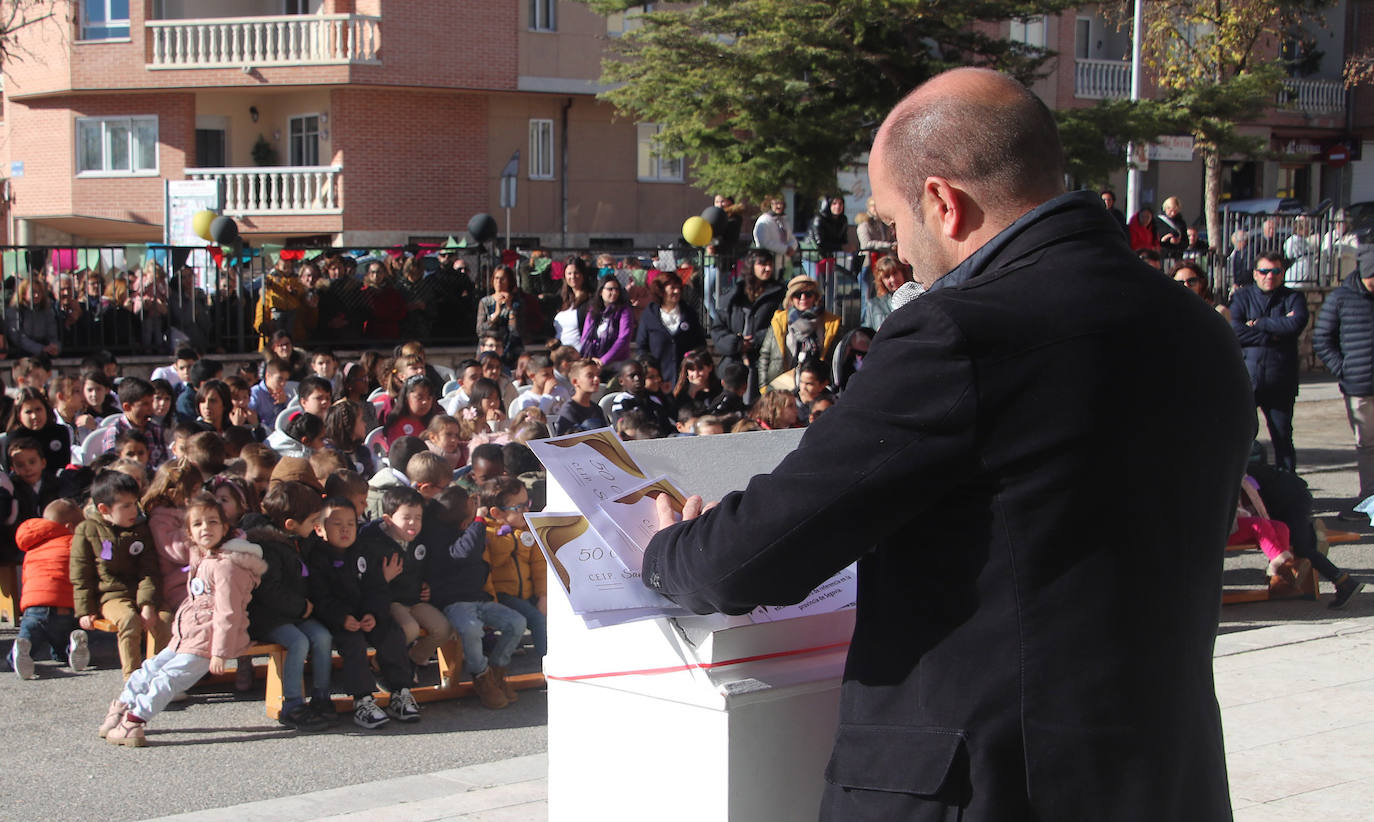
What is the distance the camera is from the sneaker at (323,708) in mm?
6539

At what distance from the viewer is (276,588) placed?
6.56m

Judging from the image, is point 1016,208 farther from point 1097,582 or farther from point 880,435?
point 1097,582

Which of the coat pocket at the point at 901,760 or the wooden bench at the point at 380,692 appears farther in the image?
the wooden bench at the point at 380,692

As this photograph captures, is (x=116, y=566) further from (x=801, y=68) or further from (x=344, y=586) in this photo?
(x=801, y=68)

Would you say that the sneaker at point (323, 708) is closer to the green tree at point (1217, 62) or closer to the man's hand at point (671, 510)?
the man's hand at point (671, 510)

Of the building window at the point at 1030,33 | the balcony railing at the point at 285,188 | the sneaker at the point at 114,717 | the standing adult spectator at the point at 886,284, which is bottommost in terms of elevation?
the sneaker at the point at 114,717

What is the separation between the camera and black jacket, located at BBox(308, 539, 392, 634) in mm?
6691

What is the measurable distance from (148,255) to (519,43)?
16398 millimetres

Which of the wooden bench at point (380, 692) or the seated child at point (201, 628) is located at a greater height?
the seated child at point (201, 628)

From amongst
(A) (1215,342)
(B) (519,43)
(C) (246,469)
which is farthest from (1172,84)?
(A) (1215,342)

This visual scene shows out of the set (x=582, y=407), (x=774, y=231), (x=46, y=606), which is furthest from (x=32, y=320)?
(x=774, y=231)

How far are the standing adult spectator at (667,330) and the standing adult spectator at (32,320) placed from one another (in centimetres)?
564

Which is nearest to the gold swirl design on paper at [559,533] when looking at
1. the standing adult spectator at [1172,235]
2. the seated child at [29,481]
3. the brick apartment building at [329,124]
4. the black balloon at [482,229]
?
the seated child at [29,481]

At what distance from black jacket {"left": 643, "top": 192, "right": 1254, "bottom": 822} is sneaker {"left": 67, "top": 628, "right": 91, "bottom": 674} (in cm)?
606
